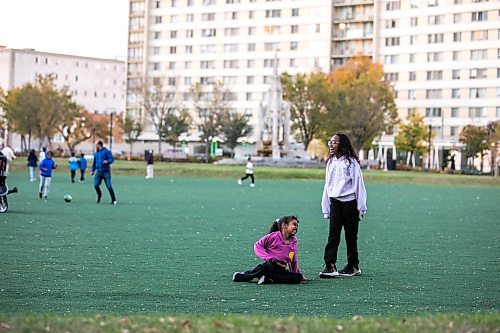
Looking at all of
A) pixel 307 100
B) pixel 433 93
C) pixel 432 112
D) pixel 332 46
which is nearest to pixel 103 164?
pixel 307 100

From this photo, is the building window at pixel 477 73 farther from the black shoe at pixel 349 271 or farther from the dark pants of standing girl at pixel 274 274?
the dark pants of standing girl at pixel 274 274

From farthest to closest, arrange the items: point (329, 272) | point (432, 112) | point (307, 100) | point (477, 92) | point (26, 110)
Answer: point (432, 112), point (477, 92), point (26, 110), point (307, 100), point (329, 272)

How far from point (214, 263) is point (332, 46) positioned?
4976 inches

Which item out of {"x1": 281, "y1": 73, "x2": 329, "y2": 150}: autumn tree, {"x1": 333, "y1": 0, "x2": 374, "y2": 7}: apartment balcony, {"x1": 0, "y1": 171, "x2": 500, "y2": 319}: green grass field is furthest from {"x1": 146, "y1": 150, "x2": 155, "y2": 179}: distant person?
{"x1": 333, "y1": 0, "x2": 374, "y2": 7}: apartment balcony

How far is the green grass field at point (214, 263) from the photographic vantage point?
11.6 m

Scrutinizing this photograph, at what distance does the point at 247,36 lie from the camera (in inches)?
5748

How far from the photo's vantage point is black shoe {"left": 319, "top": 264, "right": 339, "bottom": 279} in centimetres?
1450

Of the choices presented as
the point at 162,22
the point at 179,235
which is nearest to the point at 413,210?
the point at 179,235

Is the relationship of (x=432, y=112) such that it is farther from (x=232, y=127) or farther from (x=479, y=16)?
(x=232, y=127)

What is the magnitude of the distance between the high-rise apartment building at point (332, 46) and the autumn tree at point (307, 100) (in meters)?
15.5

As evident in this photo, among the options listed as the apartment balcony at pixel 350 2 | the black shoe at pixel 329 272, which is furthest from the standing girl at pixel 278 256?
the apartment balcony at pixel 350 2

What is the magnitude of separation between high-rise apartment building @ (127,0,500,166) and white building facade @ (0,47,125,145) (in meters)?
24.3

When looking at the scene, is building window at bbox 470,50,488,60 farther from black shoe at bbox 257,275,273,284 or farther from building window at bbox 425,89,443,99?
black shoe at bbox 257,275,273,284

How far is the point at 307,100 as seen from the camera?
103m
